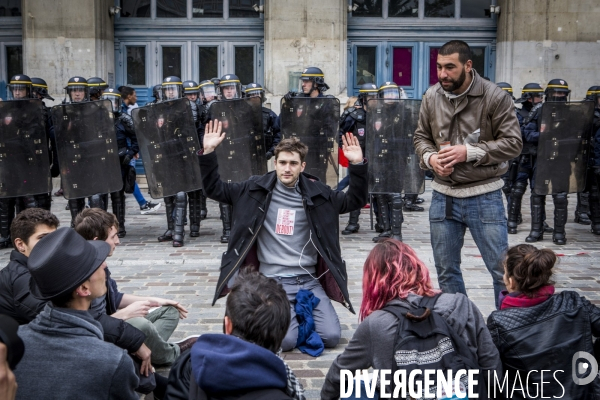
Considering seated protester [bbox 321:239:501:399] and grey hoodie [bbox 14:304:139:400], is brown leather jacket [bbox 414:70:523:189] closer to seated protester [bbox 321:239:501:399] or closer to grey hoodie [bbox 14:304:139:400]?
seated protester [bbox 321:239:501:399]

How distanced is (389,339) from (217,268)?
4889mm

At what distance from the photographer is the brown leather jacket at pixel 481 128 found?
462 cm

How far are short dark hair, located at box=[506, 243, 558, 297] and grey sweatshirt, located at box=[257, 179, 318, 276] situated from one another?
79.0 inches

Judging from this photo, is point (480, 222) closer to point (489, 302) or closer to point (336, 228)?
point (336, 228)

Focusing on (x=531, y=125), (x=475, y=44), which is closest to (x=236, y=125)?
(x=531, y=125)

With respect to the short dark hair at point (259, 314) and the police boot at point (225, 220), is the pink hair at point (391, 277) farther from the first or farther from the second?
the police boot at point (225, 220)

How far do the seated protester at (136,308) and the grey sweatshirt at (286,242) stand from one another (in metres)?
0.83

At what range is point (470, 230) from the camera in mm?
4668

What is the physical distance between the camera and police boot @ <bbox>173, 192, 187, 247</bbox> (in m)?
9.14

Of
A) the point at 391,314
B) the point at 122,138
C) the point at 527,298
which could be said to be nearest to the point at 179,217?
the point at 122,138

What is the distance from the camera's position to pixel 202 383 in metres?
2.62

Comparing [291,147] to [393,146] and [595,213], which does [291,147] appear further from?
[595,213]

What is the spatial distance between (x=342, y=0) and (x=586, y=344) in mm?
11287

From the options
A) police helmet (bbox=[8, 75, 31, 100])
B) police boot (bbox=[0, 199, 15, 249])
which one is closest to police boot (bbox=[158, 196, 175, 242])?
police boot (bbox=[0, 199, 15, 249])
